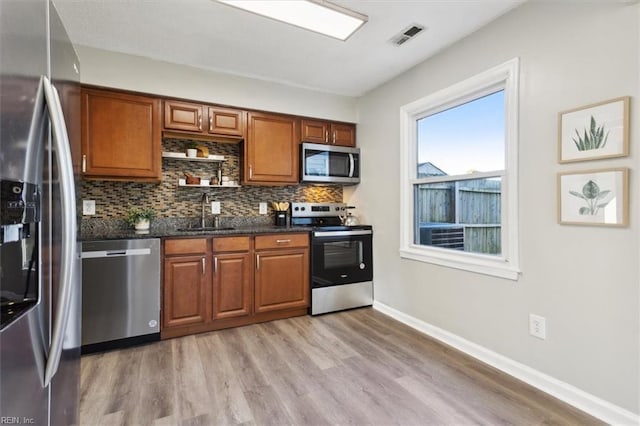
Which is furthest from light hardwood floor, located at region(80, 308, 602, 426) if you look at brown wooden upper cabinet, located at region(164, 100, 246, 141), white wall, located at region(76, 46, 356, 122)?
white wall, located at region(76, 46, 356, 122)

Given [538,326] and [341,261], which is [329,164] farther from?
[538,326]

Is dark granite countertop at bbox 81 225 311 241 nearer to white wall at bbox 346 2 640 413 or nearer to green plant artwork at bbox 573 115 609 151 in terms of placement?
white wall at bbox 346 2 640 413

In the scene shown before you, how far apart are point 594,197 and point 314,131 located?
256cm

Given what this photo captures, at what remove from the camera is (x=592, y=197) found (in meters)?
1.63

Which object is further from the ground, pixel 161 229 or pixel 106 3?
pixel 106 3

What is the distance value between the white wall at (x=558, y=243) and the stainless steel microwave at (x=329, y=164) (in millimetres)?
1258

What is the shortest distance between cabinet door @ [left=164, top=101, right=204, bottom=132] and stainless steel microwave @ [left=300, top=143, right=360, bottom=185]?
109cm

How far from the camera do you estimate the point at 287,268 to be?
3039 millimetres

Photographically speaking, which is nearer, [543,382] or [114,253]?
[543,382]

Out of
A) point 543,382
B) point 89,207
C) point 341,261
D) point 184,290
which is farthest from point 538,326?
point 89,207

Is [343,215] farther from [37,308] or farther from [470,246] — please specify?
[37,308]

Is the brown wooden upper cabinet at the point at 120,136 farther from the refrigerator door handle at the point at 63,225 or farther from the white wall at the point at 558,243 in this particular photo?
the white wall at the point at 558,243

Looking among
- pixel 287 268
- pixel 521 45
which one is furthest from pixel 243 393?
pixel 521 45

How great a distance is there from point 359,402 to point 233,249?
1.65 meters
